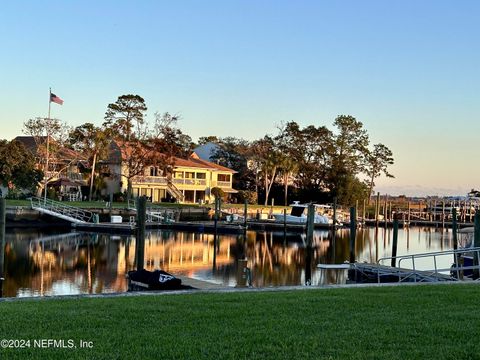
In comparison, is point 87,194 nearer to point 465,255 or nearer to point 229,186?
point 229,186

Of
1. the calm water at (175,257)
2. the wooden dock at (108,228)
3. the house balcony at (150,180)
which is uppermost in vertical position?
the house balcony at (150,180)

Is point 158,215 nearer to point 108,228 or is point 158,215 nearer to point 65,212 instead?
point 65,212

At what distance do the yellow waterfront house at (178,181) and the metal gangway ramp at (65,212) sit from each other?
15933mm

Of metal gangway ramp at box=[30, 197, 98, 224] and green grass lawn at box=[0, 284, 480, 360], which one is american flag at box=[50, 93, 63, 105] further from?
green grass lawn at box=[0, 284, 480, 360]

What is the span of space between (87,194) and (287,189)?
29906 mm

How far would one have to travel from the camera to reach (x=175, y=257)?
38.8 meters

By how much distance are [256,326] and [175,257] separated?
3043 centimetres

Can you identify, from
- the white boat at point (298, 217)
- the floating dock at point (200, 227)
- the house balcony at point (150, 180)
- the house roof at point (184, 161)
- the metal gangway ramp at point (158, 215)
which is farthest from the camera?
the house balcony at point (150, 180)

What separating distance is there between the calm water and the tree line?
66.8ft

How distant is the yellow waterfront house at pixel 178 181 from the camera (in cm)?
8019

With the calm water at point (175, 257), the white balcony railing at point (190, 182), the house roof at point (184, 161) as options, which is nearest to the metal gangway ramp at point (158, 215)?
the calm water at point (175, 257)

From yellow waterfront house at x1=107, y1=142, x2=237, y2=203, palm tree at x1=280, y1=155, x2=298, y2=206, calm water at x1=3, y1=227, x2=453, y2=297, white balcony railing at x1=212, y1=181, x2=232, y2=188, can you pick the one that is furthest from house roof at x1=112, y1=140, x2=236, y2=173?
calm water at x1=3, y1=227, x2=453, y2=297

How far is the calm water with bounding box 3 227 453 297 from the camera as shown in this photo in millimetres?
27641

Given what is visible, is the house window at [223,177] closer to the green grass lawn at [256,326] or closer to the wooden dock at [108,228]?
the wooden dock at [108,228]
